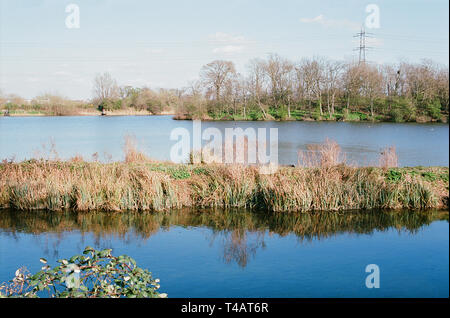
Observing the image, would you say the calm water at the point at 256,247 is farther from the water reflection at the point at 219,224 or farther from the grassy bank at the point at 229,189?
the grassy bank at the point at 229,189

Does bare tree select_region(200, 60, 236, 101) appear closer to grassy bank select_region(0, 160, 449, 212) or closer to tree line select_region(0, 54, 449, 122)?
tree line select_region(0, 54, 449, 122)

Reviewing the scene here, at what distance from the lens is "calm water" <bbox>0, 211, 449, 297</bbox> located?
20.9 feet

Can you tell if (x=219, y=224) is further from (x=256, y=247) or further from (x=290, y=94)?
(x=290, y=94)

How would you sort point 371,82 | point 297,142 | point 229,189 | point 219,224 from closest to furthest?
point 219,224
point 229,189
point 297,142
point 371,82

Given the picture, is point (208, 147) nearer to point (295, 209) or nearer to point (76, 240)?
point (295, 209)

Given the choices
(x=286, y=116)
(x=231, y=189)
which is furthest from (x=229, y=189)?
(x=286, y=116)

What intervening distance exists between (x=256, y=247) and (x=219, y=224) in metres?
1.43

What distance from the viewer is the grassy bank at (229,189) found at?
10.1 meters

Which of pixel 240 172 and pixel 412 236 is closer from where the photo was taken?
pixel 412 236

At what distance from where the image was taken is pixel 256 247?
817cm

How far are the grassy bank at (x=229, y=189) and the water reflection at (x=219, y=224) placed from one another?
0.27 metres
